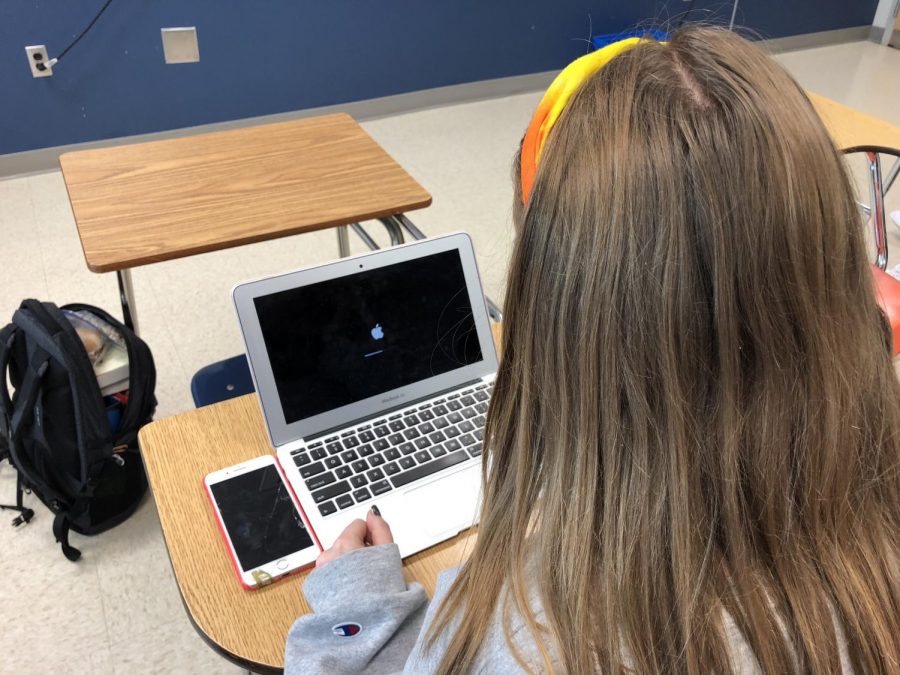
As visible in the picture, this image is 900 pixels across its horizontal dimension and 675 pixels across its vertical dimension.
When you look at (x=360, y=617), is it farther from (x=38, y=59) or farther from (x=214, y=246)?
(x=38, y=59)

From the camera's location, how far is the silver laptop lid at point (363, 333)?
866 millimetres

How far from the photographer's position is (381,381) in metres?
0.93

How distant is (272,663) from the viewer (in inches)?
26.7

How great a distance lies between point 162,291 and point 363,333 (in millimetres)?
1652

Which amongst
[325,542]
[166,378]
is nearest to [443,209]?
[166,378]

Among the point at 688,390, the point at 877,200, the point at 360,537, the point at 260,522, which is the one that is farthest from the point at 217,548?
the point at 877,200

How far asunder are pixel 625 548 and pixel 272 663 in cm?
37

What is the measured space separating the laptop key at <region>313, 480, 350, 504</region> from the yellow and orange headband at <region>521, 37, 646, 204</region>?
1.29 ft

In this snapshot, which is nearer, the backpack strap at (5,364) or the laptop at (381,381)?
the laptop at (381,381)

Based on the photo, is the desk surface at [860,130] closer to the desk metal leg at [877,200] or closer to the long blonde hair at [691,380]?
the desk metal leg at [877,200]

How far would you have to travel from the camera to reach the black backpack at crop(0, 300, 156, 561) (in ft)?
4.50

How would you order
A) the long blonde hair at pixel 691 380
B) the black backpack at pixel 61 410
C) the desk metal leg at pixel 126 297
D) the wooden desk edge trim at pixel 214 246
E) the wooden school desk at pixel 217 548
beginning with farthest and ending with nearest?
the desk metal leg at pixel 126 297 → the black backpack at pixel 61 410 → the wooden desk edge trim at pixel 214 246 → the wooden school desk at pixel 217 548 → the long blonde hair at pixel 691 380

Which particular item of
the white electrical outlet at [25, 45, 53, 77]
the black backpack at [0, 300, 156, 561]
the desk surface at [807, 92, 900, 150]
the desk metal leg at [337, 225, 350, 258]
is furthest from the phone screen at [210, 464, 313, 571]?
the white electrical outlet at [25, 45, 53, 77]

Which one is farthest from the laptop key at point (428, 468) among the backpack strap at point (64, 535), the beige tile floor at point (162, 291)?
the backpack strap at point (64, 535)
